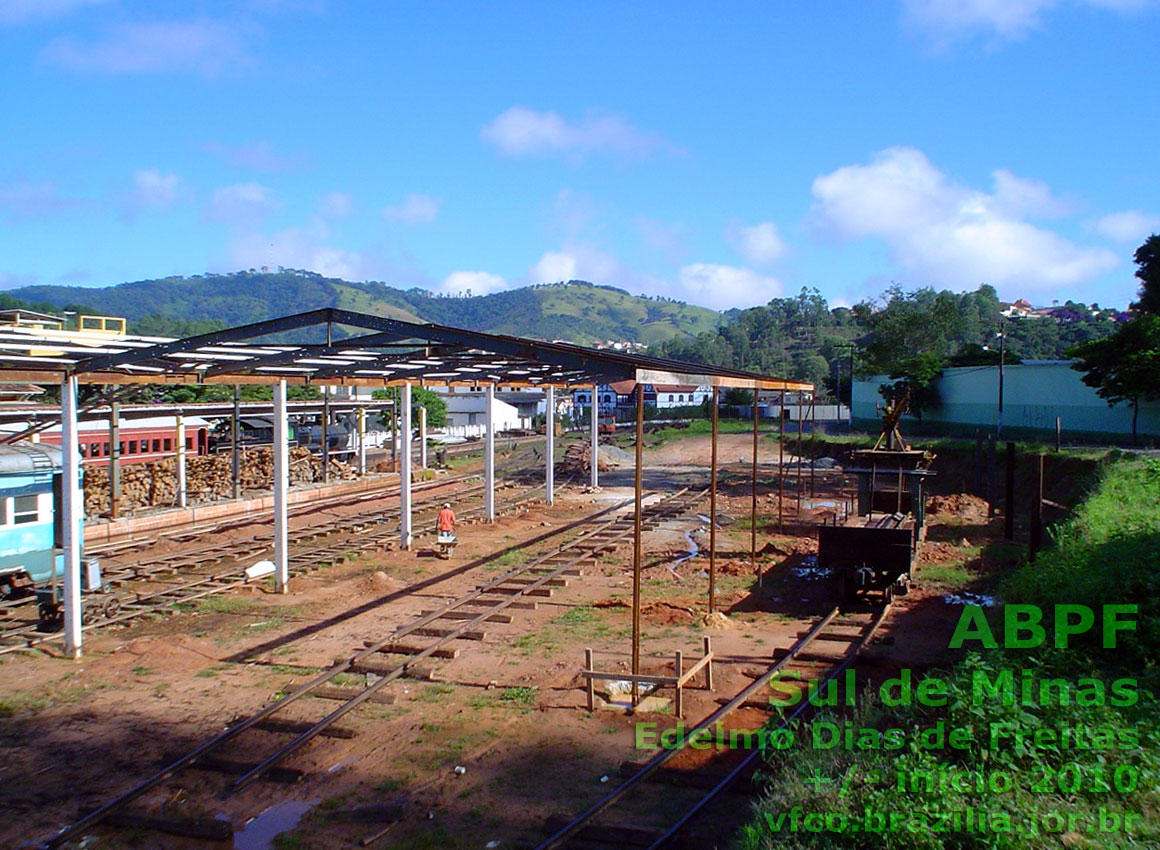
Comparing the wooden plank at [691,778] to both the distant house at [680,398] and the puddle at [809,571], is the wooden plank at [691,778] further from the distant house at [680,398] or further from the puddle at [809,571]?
the distant house at [680,398]

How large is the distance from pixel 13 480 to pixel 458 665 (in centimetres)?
834

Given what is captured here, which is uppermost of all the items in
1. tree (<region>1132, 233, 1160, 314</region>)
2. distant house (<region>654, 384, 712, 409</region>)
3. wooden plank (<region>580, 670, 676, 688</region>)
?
tree (<region>1132, 233, 1160, 314</region>)

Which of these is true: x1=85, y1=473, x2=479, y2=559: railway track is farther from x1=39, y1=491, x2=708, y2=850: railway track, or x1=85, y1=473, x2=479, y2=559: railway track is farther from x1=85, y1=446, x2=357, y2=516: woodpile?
x1=39, y1=491, x2=708, y2=850: railway track

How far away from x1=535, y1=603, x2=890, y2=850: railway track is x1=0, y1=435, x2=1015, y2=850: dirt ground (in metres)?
0.28

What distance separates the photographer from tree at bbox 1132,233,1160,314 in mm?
38281

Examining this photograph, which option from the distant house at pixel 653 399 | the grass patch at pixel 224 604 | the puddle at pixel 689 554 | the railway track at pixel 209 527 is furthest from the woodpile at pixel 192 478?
the distant house at pixel 653 399

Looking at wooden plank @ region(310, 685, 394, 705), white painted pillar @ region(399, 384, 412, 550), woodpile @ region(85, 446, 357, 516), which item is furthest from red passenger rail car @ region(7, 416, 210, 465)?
wooden plank @ region(310, 685, 394, 705)

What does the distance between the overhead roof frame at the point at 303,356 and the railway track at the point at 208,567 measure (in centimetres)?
387

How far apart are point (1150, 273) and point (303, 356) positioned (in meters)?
41.8

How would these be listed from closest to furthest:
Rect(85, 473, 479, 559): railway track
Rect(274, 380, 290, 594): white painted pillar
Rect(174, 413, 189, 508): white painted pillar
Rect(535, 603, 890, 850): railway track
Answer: Rect(535, 603, 890, 850): railway track
Rect(274, 380, 290, 594): white painted pillar
Rect(85, 473, 479, 559): railway track
Rect(174, 413, 189, 508): white painted pillar

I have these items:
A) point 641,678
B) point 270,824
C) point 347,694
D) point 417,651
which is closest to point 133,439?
point 417,651

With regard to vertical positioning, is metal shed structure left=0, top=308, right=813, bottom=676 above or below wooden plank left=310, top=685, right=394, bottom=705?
above

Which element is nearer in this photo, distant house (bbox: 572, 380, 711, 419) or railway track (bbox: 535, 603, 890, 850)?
railway track (bbox: 535, 603, 890, 850)

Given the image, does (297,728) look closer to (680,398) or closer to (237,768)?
(237,768)
